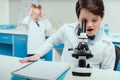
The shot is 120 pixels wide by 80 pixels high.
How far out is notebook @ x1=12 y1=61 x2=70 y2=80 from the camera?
83 centimetres

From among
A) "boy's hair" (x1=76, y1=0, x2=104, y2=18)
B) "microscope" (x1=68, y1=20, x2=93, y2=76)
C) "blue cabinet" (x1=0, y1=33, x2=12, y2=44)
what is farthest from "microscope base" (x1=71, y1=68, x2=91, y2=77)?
"blue cabinet" (x1=0, y1=33, x2=12, y2=44)

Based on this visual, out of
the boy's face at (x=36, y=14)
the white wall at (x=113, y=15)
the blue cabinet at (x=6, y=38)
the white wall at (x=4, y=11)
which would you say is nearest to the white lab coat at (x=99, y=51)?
the boy's face at (x=36, y=14)

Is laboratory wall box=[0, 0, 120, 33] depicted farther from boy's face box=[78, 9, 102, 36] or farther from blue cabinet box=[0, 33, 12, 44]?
boy's face box=[78, 9, 102, 36]

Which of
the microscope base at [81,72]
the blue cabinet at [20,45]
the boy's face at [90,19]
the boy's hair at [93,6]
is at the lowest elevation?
the blue cabinet at [20,45]

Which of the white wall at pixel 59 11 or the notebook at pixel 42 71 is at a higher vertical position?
the white wall at pixel 59 11

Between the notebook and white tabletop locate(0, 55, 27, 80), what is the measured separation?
0.12 meters

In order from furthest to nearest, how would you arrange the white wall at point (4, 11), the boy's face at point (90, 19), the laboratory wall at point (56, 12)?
the white wall at point (4, 11) → the laboratory wall at point (56, 12) → the boy's face at point (90, 19)

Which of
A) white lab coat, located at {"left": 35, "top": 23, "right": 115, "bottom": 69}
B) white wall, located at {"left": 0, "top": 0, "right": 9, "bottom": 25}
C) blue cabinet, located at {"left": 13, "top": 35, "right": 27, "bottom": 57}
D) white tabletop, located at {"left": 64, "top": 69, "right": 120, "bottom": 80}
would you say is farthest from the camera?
white wall, located at {"left": 0, "top": 0, "right": 9, "bottom": 25}

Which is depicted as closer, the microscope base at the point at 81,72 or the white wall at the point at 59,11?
the microscope base at the point at 81,72

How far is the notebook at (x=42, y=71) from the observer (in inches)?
32.8

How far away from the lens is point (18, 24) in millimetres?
4152

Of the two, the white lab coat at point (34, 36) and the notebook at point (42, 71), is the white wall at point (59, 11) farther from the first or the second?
the notebook at point (42, 71)

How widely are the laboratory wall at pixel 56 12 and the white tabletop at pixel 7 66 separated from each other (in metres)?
2.34

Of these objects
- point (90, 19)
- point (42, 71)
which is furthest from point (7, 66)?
point (90, 19)
